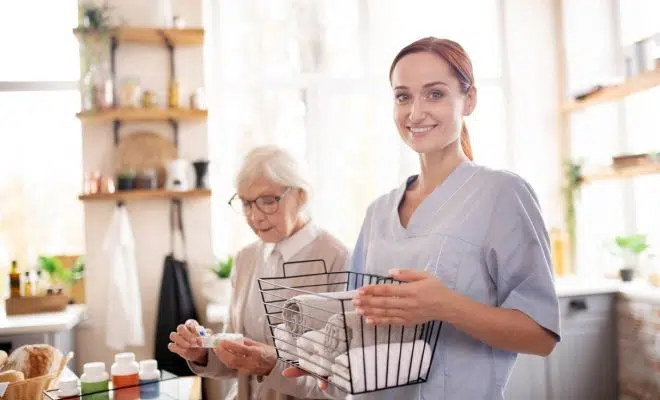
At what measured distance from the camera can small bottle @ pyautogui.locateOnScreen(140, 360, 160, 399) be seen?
1.61 metres

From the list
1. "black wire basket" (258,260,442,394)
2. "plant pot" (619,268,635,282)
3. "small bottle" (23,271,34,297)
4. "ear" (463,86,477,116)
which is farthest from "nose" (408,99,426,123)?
"small bottle" (23,271,34,297)

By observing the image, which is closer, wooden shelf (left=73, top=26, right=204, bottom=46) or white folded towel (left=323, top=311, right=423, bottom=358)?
white folded towel (left=323, top=311, right=423, bottom=358)

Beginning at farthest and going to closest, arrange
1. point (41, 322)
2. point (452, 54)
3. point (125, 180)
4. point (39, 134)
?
point (39, 134), point (125, 180), point (41, 322), point (452, 54)

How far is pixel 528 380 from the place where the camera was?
3.41 m

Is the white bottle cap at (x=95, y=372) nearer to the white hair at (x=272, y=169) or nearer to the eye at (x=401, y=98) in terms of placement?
the white hair at (x=272, y=169)

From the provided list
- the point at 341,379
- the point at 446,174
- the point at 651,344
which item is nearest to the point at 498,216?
the point at 446,174

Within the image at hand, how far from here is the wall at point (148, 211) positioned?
12.2 feet

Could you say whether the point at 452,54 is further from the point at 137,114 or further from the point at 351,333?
the point at 137,114

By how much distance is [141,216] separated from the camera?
377cm

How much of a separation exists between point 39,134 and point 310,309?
345cm

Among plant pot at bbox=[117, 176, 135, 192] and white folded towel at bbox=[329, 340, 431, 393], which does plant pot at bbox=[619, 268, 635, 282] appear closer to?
plant pot at bbox=[117, 176, 135, 192]

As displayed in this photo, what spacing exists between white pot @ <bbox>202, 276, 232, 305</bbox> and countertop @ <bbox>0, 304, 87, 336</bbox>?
0.69m

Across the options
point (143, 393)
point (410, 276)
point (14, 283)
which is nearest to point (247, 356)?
point (143, 393)

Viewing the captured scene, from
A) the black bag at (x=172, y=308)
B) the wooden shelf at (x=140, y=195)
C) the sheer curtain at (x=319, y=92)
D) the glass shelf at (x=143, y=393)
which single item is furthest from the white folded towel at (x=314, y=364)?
the sheer curtain at (x=319, y=92)
